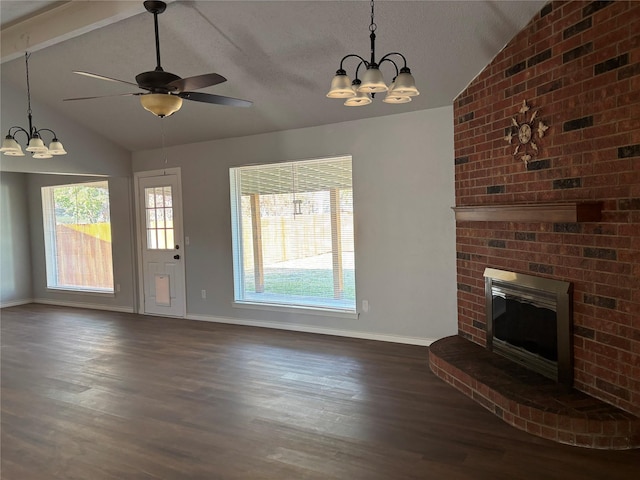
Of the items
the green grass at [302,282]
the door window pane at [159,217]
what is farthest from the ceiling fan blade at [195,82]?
the door window pane at [159,217]

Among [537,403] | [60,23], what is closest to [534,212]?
[537,403]

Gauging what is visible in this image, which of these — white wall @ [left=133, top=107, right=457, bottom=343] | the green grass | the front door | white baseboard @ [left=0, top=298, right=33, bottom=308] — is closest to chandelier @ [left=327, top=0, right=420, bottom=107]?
white wall @ [left=133, top=107, right=457, bottom=343]

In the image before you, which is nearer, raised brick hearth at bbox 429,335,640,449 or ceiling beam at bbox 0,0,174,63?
raised brick hearth at bbox 429,335,640,449

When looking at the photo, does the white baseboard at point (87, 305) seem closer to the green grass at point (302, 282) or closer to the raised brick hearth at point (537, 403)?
the green grass at point (302, 282)

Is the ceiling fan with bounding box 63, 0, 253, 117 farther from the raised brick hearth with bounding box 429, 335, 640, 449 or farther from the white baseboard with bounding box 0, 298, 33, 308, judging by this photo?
the white baseboard with bounding box 0, 298, 33, 308

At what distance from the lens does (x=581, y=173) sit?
2.95 meters

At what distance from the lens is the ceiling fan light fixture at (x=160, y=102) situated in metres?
2.80

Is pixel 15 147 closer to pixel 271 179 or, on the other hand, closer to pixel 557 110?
pixel 271 179

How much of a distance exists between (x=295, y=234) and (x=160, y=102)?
9.78 feet

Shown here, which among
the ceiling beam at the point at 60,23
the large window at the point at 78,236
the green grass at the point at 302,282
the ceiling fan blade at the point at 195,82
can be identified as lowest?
the green grass at the point at 302,282

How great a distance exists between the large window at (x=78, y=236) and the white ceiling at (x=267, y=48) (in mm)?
2306

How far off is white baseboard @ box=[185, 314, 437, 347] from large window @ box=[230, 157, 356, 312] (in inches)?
10.3

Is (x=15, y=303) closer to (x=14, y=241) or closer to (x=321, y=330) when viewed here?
(x=14, y=241)

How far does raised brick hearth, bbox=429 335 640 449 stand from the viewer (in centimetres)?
266
